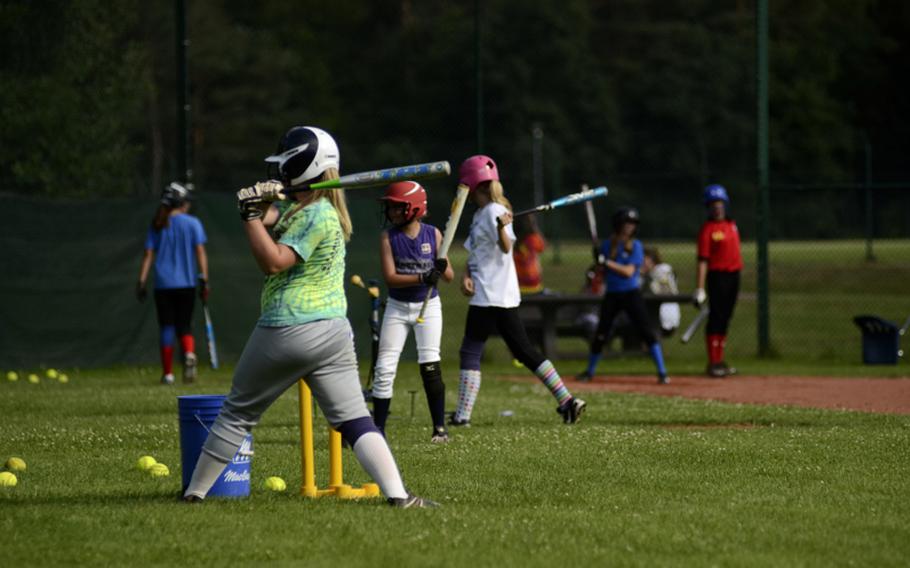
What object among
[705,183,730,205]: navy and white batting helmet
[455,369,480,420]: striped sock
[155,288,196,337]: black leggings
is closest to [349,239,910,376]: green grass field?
[705,183,730,205]: navy and white batting helmet

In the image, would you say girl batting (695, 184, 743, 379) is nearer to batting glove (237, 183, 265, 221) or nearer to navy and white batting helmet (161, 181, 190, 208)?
navy and white batting helmet (161, 181, 190, 208)

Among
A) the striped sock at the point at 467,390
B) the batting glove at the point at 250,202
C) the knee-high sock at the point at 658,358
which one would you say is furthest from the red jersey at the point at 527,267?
the batting glove at the point at 250,202

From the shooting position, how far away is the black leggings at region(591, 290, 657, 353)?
15766 millimetres

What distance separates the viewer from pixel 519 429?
11102 millimetres

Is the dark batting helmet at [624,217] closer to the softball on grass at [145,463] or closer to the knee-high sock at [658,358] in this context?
the knee-high sock at [658,358]

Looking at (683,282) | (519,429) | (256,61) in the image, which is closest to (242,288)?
(519,429)

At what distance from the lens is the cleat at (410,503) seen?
23.8 feet

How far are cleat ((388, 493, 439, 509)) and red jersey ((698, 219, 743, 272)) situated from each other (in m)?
9.70

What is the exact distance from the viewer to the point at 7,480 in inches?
330

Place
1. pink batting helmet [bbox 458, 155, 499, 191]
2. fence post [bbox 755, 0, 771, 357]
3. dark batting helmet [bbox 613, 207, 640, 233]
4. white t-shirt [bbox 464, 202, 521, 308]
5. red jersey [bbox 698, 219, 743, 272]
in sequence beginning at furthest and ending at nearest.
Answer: fence post [bbox 755, 0, 771, 357], red jersey [bbox 698, 219, 743, 272], dark batting helmet [bbox 613, 207, 640, 233], white t-shirt [bbox 464, 202, 521, 308], pink batting helmet [bbox 458, 155, 499, 191]

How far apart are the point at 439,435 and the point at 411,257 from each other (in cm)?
126

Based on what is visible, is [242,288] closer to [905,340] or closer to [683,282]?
[905,340]

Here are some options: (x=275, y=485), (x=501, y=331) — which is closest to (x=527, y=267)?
(x=501, y=331)

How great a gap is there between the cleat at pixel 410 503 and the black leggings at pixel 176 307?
27.5 ft
